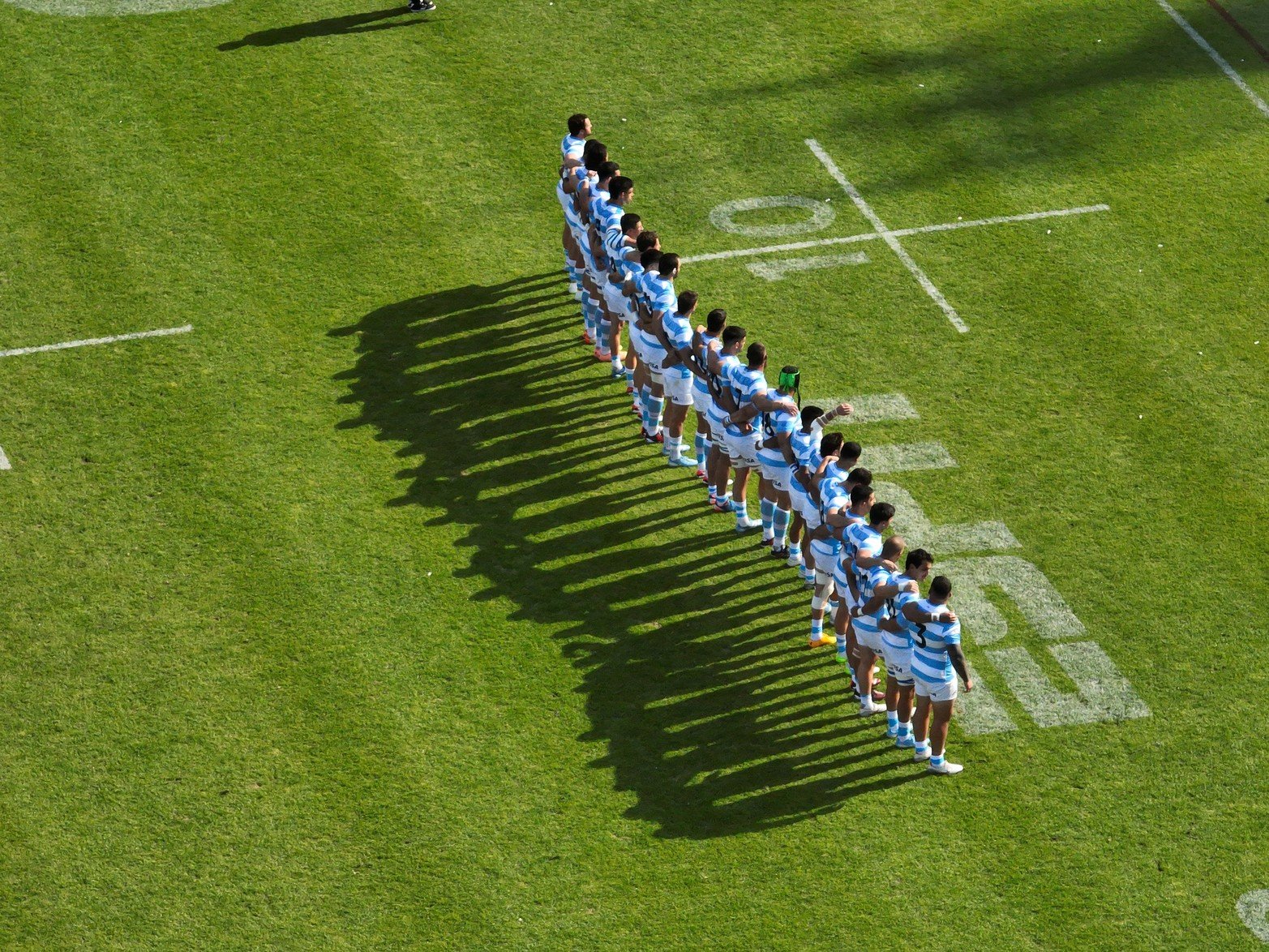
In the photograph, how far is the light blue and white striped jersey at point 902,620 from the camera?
14.2 metres

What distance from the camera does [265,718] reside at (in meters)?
15.1

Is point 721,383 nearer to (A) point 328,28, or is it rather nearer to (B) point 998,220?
(B) point 998,220

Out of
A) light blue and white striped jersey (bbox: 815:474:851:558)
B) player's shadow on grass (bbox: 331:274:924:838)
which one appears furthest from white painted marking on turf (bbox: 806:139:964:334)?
light blue and white striped jersey (bbox: 815:474:851:558)

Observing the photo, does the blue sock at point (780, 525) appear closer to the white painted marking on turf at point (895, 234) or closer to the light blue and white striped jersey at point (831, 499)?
the light blue and white striped jersey at point (831, 499)

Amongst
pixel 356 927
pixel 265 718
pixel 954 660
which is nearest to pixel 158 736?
pixel 265 718

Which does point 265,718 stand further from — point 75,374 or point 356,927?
point 75,374

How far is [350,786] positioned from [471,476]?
4.20 meters

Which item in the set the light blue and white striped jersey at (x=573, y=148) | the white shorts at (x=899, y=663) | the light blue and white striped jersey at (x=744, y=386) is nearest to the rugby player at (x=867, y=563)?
the white shorts at (x=899, y=663)

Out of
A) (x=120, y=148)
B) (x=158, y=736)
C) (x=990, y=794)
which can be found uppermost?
(x=120, y=148)

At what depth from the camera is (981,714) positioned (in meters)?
15.3

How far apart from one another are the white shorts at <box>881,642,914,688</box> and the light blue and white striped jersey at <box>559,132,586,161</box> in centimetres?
742

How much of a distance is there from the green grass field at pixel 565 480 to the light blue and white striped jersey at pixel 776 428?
1190 millimetres

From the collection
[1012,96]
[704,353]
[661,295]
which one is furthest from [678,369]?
[1012,96]

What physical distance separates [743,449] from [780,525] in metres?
0.82
